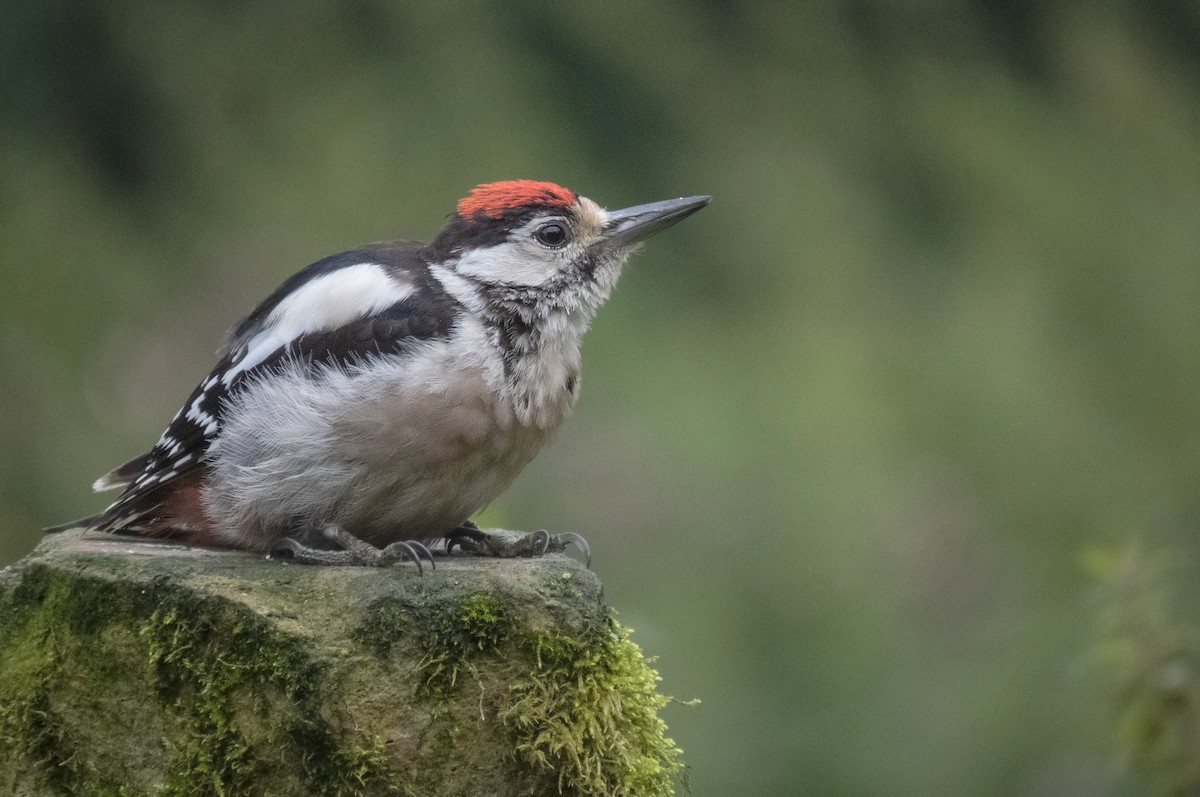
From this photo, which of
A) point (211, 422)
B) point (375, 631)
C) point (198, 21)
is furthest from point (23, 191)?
point (375, 631)

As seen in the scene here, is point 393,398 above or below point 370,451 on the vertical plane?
above

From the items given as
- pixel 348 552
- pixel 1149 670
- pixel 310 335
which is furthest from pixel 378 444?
pixel 1149 670

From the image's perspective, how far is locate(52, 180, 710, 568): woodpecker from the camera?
107 inches

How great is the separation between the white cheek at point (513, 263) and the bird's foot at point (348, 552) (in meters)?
0.73

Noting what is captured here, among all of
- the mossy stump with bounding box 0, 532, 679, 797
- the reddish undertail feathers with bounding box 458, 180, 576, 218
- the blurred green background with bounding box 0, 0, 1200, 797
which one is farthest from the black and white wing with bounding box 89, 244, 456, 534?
the blurred green background with bounding box 0, 0, 1200, 797

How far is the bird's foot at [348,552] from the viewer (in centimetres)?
253

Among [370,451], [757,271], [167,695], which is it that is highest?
[757,271]

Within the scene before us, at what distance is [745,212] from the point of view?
5.59 meters

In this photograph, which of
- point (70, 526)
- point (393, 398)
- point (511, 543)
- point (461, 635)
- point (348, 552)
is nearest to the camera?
point (461, 635)

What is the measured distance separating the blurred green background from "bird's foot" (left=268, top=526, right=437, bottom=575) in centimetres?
202

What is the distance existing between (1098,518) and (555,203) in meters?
3.05

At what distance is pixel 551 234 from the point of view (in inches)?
125

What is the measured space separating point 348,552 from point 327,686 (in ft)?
1.44

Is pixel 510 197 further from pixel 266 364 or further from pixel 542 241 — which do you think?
pixel 266 364
